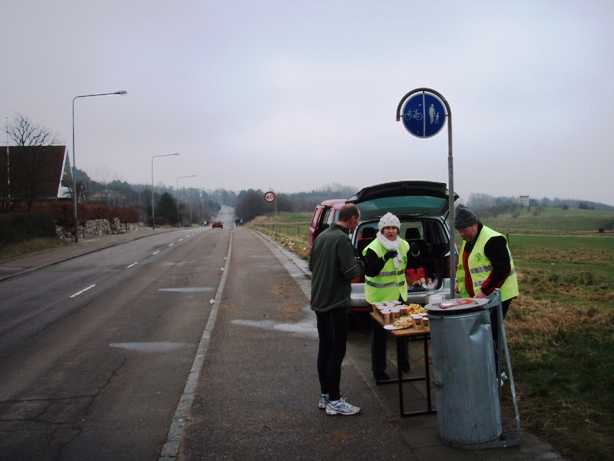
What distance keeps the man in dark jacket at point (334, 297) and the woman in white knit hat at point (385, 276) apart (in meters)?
0.59

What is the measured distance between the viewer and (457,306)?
448 centimetres

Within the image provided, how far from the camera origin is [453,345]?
4.41 m

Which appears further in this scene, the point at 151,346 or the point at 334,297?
the point at 151,346

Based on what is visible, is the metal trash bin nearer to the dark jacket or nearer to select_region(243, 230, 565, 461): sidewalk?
select_region(243, 230, 565, 461): sidewalk

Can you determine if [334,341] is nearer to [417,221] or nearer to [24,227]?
[417,221]

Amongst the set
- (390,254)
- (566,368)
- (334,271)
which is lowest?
(566,368)

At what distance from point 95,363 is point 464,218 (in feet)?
16.7

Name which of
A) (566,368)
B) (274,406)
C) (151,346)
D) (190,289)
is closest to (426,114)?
(566,368)

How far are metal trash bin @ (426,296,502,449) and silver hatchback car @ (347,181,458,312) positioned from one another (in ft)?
9.80

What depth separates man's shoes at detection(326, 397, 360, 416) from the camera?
523 cm

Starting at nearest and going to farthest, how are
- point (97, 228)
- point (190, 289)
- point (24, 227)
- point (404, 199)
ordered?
point (404, 199) → point (190, 289) → point (24, 227) → point (97, 228)

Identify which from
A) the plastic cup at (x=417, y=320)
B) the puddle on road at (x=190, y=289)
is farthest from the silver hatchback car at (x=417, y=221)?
the puddle on road at (x=190, y=289)

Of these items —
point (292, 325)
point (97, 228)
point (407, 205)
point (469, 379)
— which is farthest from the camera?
point (97, 228)

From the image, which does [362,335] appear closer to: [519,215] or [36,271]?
[36,271]
